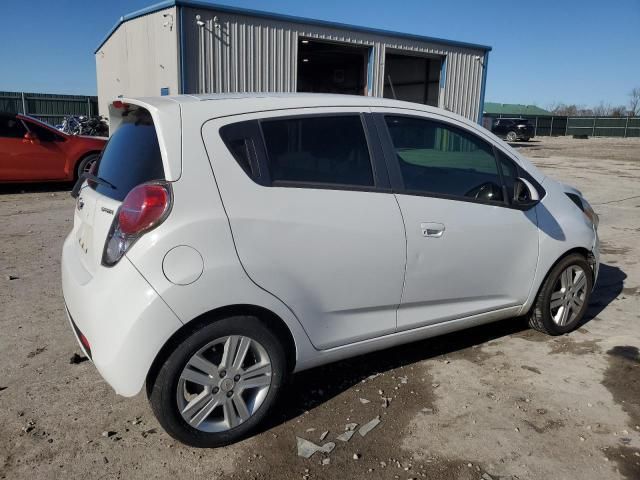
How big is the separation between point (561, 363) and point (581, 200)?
1.48 m

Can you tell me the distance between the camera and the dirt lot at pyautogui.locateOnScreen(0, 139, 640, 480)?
108 inches

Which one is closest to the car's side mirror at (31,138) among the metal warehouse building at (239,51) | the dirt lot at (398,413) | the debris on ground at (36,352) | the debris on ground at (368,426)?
the metal warehouse building at (239,51)

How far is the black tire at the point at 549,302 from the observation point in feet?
13.6

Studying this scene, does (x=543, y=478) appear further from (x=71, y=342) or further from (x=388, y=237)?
(x=71, y=342)

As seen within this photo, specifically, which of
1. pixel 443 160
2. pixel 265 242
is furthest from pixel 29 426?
pixel 443 160

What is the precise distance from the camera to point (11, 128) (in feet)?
35.2

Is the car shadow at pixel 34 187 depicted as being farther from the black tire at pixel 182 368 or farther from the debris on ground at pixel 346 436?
the debris on ground at pixel 346 436

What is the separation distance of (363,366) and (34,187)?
1070 centimetres

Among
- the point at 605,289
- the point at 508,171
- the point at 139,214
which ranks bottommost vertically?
the point at 605,289

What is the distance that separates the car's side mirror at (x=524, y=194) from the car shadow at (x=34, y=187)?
34.4 feet

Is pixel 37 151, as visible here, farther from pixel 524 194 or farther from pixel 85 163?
pixel 524 194

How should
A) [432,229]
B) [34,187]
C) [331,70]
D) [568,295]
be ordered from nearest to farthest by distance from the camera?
[432,229] < [568,295] < [34,187] < [331,70]

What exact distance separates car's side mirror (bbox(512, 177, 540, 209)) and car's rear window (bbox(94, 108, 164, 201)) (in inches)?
92.4

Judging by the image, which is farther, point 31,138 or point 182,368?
point 31,138
